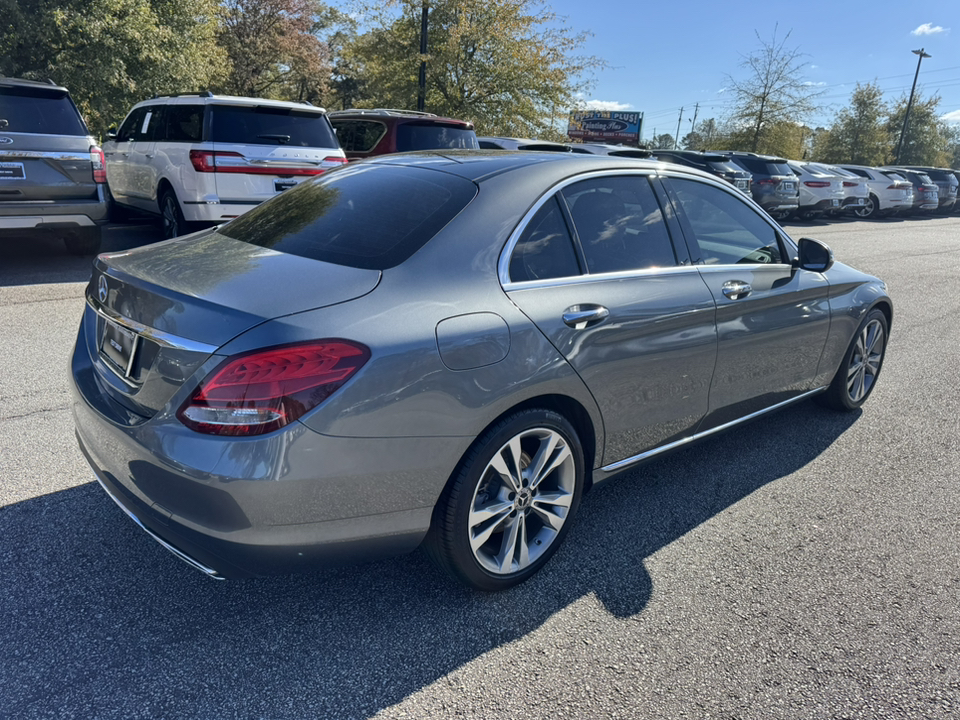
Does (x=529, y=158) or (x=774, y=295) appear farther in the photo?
(x=774, y=295)

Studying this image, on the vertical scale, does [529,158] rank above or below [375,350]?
above

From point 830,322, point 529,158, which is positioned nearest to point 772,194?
point 830,322

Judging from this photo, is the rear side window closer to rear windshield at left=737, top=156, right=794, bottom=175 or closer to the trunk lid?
the trunk lid

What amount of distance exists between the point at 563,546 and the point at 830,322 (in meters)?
2.30

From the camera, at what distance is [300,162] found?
828 cm

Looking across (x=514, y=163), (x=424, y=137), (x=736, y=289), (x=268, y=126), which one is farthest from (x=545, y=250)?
(x=424, y=137)

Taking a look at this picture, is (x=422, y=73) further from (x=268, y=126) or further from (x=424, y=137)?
(x=268, y=126)

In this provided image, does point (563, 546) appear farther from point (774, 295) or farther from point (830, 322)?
point (830, 322)

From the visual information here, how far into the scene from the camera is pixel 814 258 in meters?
4.12

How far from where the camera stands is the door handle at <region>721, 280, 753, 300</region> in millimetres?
3534

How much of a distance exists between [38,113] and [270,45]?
25192 mm

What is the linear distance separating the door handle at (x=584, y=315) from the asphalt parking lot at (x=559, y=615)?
1.01m

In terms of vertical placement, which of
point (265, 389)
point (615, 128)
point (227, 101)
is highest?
point (615, 128)

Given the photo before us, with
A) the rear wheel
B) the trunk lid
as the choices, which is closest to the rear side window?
the trunk lid
